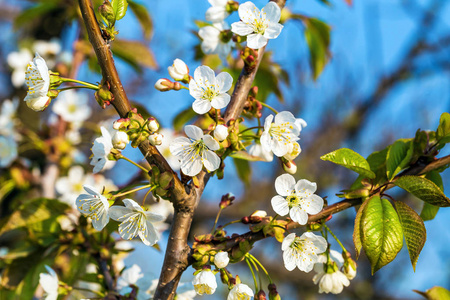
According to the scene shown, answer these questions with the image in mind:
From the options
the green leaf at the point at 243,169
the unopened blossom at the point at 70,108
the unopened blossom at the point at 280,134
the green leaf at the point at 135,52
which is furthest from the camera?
the unopened blossom at the point at 70,108

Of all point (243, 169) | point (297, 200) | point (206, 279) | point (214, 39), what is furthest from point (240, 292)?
point (243, 169)

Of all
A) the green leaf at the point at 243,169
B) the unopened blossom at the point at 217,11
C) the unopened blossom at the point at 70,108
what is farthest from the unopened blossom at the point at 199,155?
the unopened blossom at the point at 70,108

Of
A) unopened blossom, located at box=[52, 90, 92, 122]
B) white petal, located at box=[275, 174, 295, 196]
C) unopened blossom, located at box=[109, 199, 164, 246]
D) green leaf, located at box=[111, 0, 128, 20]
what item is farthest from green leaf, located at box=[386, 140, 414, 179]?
unopened blossom, located at box=[52, 90, 92, 122]

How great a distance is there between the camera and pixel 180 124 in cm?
144

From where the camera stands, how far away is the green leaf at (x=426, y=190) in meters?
0.63

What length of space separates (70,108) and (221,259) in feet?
4.39

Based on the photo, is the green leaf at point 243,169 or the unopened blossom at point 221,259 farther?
the green leaf at point 243,169

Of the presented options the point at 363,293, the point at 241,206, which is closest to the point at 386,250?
the point at 241,206

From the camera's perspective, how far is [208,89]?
28.5 inches

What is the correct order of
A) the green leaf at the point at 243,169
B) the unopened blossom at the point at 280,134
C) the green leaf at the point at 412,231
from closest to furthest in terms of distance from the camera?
the green leaf at the point at 412,231
the unopened blossom at the point at 280,134
the green leaf at the point at 243,169

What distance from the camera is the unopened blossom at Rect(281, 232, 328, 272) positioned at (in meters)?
0.74

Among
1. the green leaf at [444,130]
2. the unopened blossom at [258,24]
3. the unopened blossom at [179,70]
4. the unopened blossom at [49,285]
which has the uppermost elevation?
the unopened blossom at [258,24]

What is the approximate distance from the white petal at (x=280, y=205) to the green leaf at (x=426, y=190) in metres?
0.19

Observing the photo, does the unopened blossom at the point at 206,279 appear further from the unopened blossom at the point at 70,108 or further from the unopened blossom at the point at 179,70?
the unopened blossom at the point at 70,108
